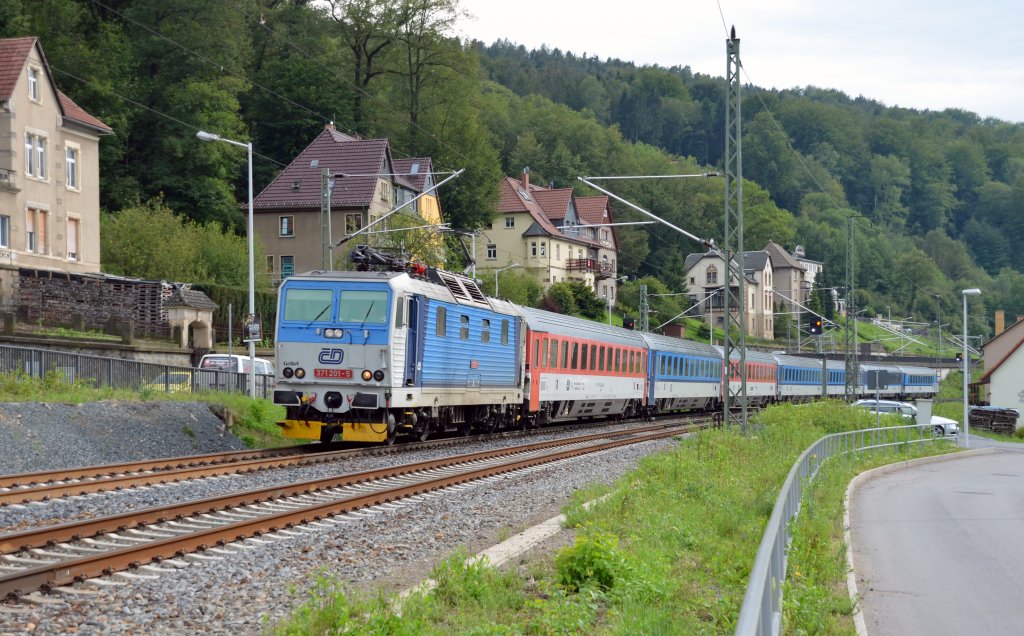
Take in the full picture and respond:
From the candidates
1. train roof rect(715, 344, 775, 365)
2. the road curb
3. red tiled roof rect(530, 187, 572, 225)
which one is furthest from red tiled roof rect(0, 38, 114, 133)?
red tiled roof rect(530, 187, 572, 225)

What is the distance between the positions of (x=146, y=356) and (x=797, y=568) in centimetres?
A: 2946

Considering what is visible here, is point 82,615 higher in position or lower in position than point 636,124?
lower

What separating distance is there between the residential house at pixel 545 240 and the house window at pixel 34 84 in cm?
4607

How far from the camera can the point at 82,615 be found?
8109 mm

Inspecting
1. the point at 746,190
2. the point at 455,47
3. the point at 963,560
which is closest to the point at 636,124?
the point at 746,190

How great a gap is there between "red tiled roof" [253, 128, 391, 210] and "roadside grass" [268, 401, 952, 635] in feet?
171

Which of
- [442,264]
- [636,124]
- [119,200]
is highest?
[636,124]

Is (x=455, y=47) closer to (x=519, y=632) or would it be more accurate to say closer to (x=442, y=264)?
(x=442, y=264)

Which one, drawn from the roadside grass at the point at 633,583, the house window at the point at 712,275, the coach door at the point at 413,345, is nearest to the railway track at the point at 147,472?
the coach door at the point at 413,345

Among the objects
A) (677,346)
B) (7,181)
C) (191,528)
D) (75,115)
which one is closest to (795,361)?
(677,346)

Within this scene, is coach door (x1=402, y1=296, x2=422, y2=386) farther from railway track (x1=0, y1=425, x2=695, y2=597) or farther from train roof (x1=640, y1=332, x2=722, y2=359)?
train roof (x1=640, y1=332, x2=722, y2=359)

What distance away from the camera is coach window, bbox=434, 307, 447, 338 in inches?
926

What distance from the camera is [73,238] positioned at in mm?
47594

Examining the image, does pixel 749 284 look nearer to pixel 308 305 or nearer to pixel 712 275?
pixel 712 275
